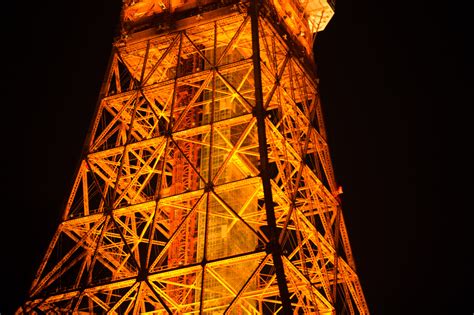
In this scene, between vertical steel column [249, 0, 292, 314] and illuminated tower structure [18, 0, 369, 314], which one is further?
illuminated tower structure [18, 0, 369, 314]

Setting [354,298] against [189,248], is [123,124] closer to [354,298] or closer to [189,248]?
[189,248]

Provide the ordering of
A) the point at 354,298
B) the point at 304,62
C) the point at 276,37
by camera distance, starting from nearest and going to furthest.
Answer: the point at 354,298
the point at 276,37
the point at 304,62

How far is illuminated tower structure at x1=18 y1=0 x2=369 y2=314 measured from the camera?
2656 cm

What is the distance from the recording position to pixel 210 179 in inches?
1053

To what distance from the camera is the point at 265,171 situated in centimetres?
2608

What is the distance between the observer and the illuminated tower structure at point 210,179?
87.1 ft

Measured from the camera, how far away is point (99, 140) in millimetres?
31562

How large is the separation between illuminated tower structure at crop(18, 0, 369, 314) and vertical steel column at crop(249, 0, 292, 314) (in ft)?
0.15

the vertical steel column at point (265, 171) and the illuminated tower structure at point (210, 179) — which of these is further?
the illuminated tower structure at point (210, 179)

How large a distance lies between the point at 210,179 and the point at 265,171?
2026mm

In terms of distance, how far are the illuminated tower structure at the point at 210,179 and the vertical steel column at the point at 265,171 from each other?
Result: 5 cm

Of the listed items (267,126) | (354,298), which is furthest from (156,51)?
(354,298)

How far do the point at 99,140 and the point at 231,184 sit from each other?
7675mm

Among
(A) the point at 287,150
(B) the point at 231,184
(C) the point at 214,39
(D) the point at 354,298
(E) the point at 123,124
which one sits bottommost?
(D) the point at 354,298
